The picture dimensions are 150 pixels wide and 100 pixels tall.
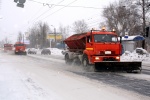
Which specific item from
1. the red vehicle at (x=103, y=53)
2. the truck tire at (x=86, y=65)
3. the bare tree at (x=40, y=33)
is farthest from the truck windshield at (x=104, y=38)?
the bare tree at (x=40, y=33)

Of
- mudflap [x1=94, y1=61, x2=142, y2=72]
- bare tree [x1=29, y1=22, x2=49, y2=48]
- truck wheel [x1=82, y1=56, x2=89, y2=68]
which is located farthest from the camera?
bare tree [x1=29, y1=22, x2=49, y2=48]

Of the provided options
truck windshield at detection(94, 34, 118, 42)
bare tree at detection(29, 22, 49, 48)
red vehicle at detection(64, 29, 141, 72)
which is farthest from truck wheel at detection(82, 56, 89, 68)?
bare tree at detection(29, 22, 49, 48)

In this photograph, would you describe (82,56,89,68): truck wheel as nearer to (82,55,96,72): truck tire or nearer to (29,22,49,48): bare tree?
(82,55,96,72): truck tire

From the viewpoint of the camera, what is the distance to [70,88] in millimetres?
10844

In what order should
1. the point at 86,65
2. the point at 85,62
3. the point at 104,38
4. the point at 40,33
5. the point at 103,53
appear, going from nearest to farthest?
the point at 103,53
the point at 104,38
the point at 86,65
the point at 85,62
the point at 40,33

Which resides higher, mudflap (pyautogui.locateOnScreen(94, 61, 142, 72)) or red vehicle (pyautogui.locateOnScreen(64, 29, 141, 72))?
red vehicle (pyautogui.locateOnScreen(64, 29, 141, 72))

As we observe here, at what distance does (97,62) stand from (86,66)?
1.90 metres

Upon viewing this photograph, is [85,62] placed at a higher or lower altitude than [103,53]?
lower

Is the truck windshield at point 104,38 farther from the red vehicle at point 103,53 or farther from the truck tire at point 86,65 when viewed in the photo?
the truck tire at point 86,65

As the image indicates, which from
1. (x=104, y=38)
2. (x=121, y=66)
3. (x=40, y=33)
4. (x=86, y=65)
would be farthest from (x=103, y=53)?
(x=40, y=33)

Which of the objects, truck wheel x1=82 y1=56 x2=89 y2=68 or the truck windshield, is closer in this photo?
the truck windshield

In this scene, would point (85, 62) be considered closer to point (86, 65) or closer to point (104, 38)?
point (86, 65)

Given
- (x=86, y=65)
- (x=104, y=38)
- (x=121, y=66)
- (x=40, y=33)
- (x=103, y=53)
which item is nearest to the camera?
(x=121, y=66)

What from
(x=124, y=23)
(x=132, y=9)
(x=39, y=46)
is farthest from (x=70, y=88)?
(x=39, y=46)
